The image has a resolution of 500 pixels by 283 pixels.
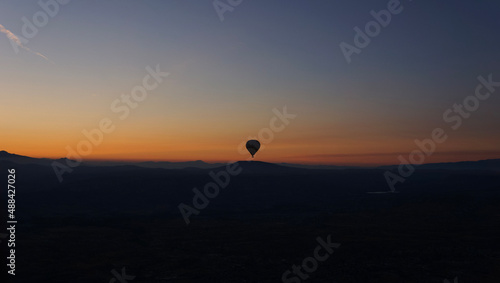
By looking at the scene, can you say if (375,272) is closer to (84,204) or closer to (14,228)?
(14,228)

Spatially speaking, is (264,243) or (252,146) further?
(252,146)

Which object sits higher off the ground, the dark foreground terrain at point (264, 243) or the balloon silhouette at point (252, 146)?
the balloon silhouette at point (252, 146)

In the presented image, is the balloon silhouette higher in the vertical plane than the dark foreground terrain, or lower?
higher

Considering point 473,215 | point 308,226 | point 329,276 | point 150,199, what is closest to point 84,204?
point 150,199

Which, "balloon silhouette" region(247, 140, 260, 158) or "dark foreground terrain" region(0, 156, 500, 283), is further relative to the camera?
"balloon silhouette" region(247, 140, 260, 158)

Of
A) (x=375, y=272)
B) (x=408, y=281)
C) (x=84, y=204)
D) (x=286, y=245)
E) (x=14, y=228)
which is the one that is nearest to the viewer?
(x=408, y=281)

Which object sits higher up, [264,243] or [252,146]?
[252,146]

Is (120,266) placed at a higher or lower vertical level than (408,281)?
higher

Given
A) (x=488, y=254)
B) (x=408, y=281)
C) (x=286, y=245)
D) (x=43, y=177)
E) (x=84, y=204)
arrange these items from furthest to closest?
(x=43, y=177)
(x=84, y=204)
(x=286, y=245)
(x=488, y=254)
(x=408, y=281)

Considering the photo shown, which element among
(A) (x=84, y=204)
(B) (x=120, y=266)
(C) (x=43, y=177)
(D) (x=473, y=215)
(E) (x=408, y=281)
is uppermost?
(C) (x=43, y=177)

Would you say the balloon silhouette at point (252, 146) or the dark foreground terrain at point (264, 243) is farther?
the balloon silhouette at point (252, 146)

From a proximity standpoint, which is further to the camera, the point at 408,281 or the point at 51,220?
the point at 51,220
